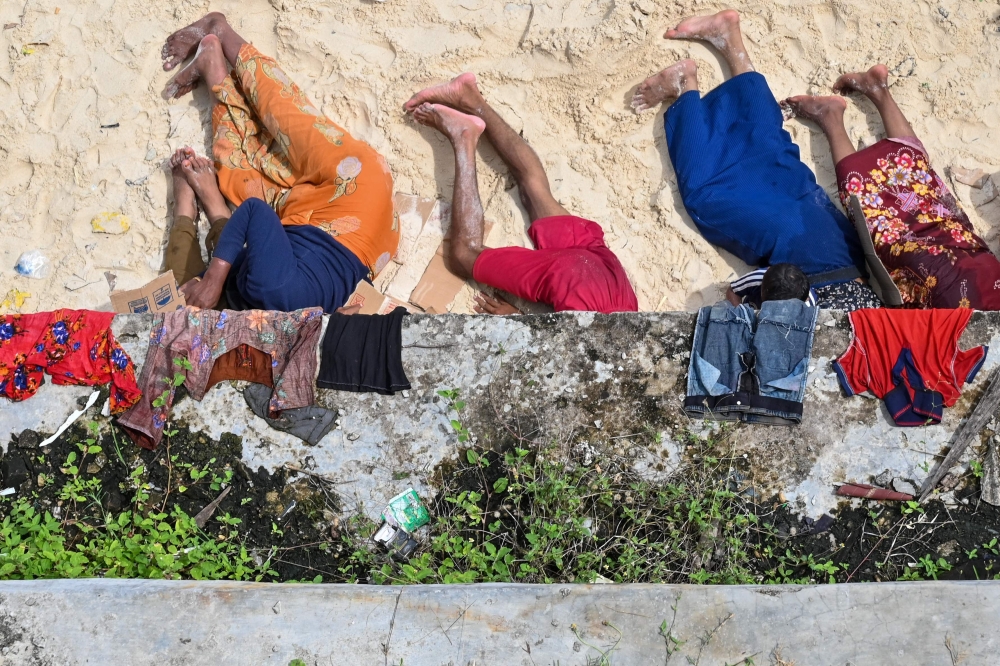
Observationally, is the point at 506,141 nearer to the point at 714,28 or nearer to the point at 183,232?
the point at 714,28

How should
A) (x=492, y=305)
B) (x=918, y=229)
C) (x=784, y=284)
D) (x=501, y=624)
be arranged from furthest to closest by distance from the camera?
(x=492, y=305) < (x=918, y=229) < (x=784, y=284) < (x=501, y=624)

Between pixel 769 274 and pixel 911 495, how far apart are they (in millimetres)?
1150

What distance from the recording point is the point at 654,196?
4.36 metres

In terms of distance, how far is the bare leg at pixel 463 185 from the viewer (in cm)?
430

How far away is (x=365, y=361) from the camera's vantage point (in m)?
3.30

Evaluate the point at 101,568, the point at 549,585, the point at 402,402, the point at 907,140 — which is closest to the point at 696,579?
the point at 549,585

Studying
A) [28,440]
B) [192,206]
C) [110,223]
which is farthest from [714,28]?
[28,440]

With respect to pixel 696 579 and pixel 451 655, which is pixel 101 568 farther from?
pixel 696 579

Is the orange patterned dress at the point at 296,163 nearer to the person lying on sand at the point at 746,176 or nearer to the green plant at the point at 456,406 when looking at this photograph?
the green plant at the point at 456,406

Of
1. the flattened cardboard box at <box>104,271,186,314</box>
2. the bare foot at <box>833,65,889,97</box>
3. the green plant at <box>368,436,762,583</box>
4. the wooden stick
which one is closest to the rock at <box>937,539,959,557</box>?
the wooden stick

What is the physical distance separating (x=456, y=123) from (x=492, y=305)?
979 mm

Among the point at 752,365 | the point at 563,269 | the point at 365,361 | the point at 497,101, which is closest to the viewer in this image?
the point at 752,365

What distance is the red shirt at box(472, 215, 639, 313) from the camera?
3889 mm

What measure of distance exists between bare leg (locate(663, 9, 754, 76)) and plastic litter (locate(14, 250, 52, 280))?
3.62 meters
